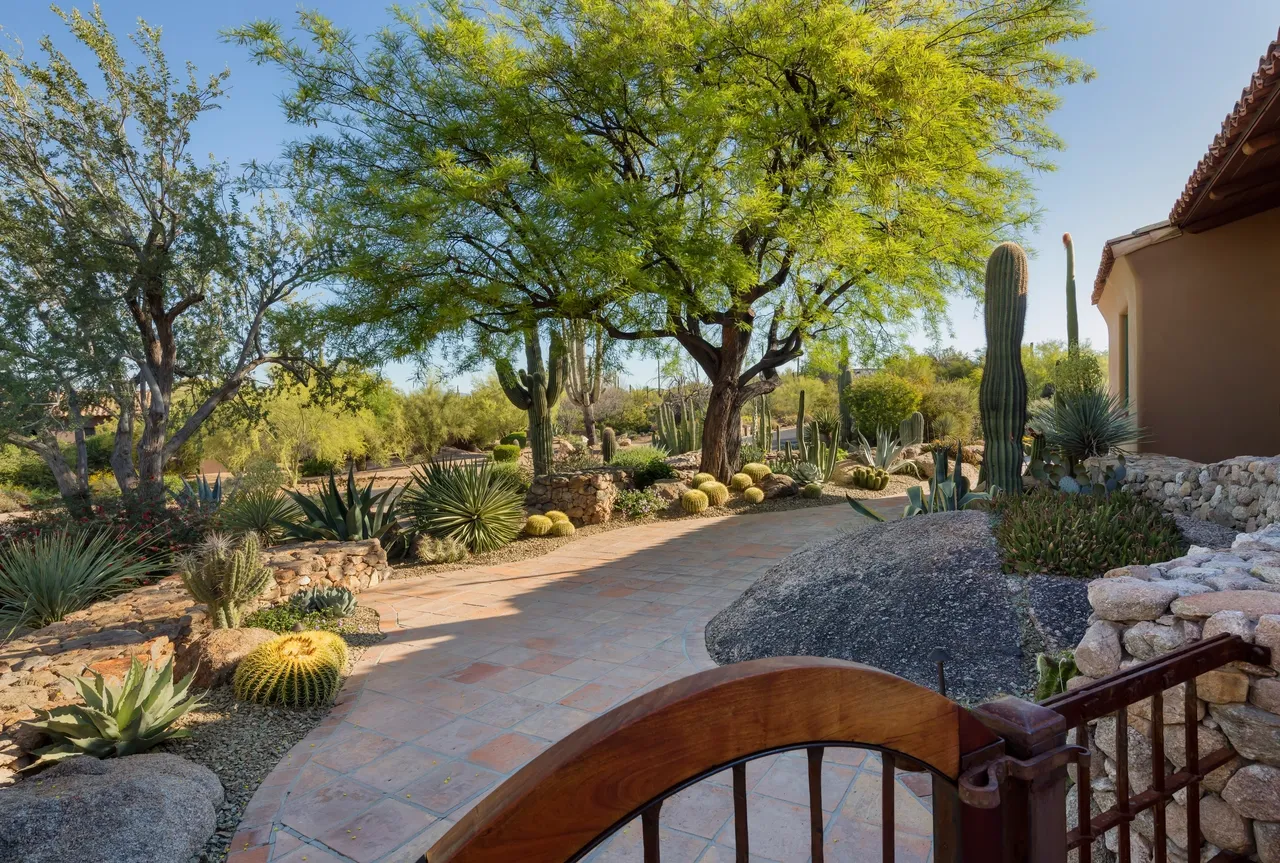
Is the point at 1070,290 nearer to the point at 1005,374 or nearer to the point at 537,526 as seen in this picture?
the point at 1005,374

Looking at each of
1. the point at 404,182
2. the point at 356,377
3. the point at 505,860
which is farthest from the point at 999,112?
the point at 505,860

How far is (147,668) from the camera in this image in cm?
380

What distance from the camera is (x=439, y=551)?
9070 mm

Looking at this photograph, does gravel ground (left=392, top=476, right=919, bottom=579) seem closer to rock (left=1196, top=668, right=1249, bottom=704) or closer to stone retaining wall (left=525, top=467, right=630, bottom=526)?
stone retaining wall (left=525, top=467, right=630, bottom=526)

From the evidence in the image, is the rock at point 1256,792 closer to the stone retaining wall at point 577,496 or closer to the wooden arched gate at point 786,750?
the wooden arched gate at point 786,750

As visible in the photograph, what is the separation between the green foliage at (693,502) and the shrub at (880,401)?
26.2 ft

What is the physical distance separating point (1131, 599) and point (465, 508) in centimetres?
835

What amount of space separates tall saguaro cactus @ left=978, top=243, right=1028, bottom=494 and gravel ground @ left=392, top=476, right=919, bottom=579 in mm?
4570

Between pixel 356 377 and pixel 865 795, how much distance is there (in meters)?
10.7

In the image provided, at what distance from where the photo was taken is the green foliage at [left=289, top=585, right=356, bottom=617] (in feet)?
20.6

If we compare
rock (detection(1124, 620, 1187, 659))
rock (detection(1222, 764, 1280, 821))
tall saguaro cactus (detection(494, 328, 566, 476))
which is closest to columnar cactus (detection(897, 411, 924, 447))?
tall saguaro cactus (detection(494, 328, 566, 476))

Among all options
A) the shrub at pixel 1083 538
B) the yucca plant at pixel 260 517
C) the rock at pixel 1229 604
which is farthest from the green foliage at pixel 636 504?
the rock at pixel 1229 604

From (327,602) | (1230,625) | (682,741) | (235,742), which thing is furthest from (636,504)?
(682,741)

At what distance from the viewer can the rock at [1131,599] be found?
2.40m
